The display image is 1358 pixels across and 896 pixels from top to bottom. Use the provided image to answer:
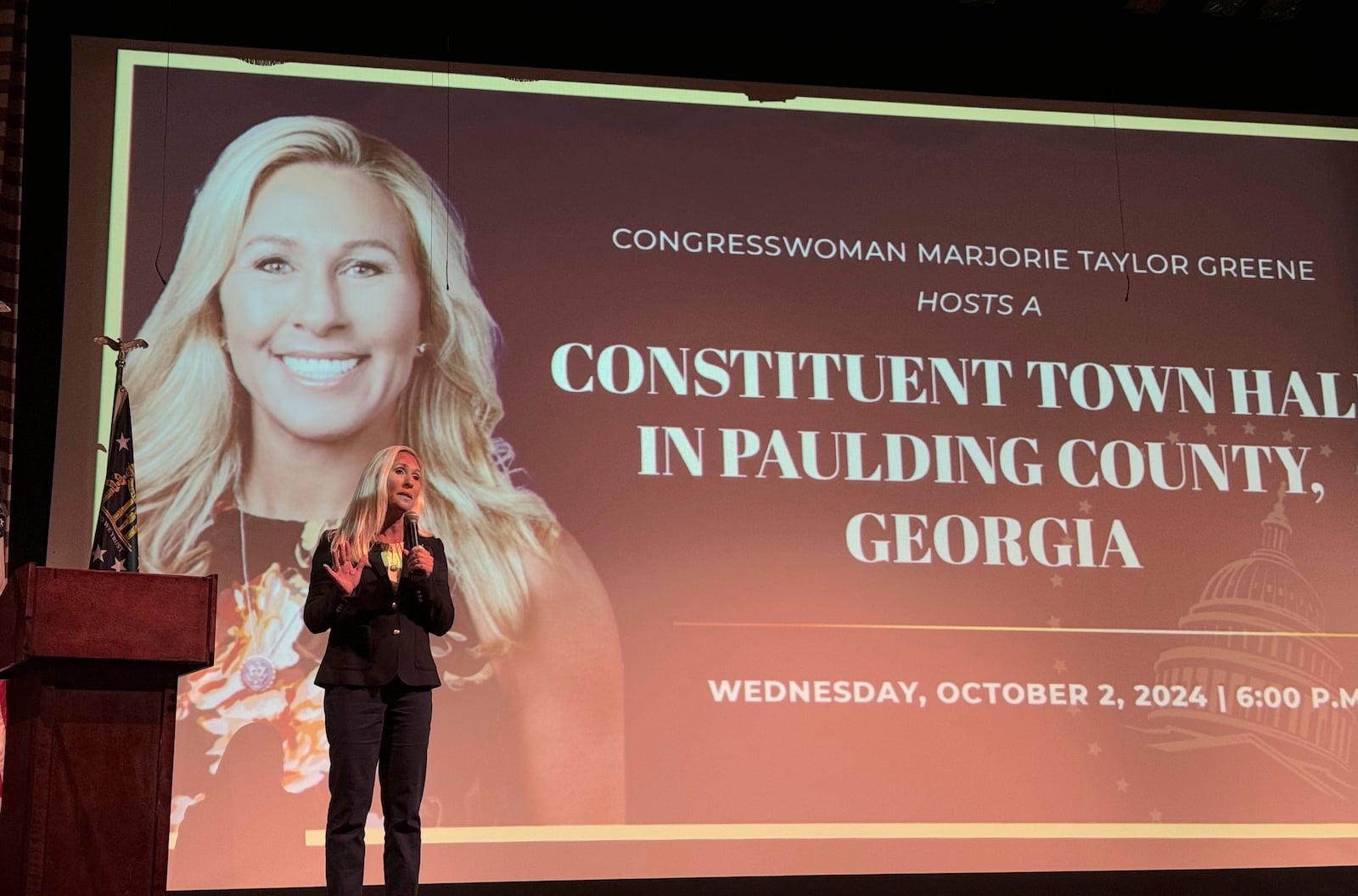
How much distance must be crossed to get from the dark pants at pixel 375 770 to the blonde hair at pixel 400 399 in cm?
125

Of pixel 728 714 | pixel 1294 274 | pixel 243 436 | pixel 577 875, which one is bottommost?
pixel 577 875

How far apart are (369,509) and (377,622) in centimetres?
23

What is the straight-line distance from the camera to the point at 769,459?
4418 mm

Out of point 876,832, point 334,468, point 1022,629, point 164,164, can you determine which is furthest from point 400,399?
point 1022,629

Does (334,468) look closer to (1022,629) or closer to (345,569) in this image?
(345,569)

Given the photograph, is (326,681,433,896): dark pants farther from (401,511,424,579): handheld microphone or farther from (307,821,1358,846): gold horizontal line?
(307,821,1358,846): gold horizontal line

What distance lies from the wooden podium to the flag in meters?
0.36

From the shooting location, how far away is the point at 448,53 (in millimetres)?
4605

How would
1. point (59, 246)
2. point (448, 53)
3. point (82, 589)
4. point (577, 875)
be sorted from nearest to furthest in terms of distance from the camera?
1. point (82, 589)
2. point (577, 875)
3. point (59, 246)
4. point (448, 53)

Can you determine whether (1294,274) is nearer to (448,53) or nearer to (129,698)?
(448,53)

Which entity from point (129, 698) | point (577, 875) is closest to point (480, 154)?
point (577, 875)

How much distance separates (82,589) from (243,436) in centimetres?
189

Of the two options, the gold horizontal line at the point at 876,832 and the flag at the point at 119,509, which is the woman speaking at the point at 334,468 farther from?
the flag at the point at 119,509

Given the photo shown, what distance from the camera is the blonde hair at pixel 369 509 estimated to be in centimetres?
289
